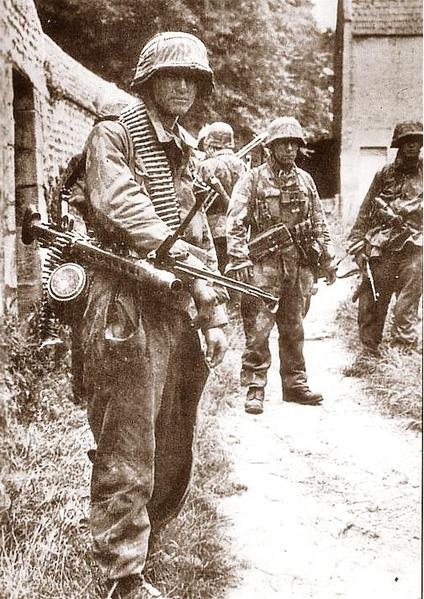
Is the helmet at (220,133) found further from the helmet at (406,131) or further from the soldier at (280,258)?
the helmet at (406,131)

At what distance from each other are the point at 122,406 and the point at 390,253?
2064mm

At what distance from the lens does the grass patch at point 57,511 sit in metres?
2.03

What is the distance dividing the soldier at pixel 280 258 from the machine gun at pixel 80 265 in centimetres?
109

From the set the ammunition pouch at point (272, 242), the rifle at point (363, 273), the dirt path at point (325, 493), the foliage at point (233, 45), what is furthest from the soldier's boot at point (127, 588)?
the rifle at point (363, 273)

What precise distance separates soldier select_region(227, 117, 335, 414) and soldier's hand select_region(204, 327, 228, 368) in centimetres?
93

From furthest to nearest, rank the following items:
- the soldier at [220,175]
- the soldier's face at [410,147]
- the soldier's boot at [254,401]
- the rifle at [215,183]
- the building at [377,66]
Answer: the soldier's boot at [254,401]
the soldier at [220,175]
the soldier's face at [410,147]
the building at [377,66]
the rifle at [215,183]

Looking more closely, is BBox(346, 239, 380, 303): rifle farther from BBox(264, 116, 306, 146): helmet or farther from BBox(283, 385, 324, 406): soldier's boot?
BBox(264, 116, 306, 146): helmet

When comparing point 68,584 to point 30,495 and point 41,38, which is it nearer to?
point 30,495

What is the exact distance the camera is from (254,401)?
3.17 m

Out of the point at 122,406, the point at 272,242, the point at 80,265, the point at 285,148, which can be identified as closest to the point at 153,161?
the point at 80,265

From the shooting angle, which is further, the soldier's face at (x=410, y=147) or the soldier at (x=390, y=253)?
the soldier at (x=390, y=253)

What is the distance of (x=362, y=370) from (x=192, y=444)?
146 centimetres

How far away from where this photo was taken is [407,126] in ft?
8.70

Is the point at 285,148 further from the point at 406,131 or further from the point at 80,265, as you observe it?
the point at 80,265
